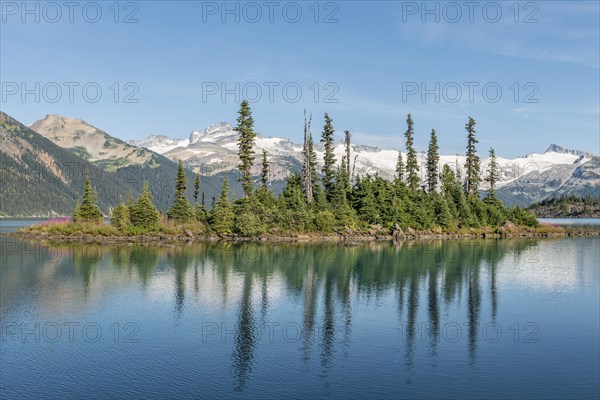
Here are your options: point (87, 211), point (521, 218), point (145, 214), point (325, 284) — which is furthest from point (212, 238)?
point (521, 218)

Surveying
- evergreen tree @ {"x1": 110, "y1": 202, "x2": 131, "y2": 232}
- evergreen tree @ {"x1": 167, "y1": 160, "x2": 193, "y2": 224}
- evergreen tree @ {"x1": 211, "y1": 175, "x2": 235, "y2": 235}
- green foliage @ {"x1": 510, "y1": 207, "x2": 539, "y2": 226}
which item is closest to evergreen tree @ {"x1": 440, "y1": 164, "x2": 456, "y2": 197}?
green foliage @ {"x1": 510, "y1": 207, "x2": 539, "y2": 226}

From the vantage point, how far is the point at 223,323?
151 feet

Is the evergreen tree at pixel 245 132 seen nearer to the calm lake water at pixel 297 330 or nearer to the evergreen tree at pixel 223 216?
the evergreen tree at pixel 223 216

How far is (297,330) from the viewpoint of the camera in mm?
43688

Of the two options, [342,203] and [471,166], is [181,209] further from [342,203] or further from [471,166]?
[471,166]

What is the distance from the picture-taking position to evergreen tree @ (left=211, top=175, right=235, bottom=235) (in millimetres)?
124312

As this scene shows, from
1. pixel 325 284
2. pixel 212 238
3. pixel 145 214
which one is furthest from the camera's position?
pixel 145 214

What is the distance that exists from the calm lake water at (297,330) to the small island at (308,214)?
42.2m

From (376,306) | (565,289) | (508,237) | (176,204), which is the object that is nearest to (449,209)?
(508,237)

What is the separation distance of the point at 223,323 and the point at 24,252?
68.2m

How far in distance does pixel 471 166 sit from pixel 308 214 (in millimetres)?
57818

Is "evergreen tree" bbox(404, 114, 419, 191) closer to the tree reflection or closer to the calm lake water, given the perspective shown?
the tree reflection

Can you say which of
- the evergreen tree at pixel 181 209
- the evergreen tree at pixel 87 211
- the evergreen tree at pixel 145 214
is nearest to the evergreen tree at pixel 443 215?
the evergreen tree at pixel 181 209

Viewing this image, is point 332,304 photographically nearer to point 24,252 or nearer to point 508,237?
point 24,252
